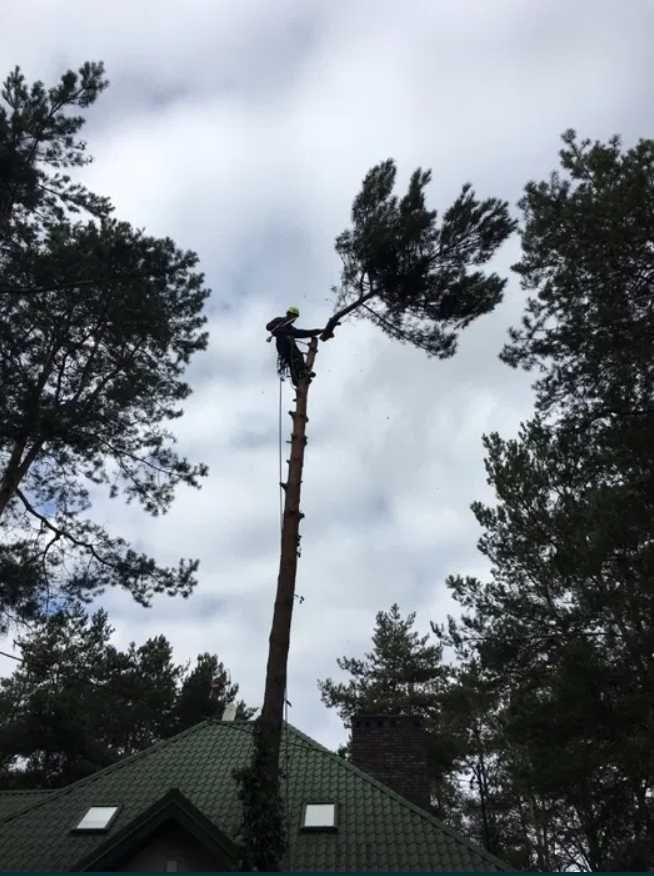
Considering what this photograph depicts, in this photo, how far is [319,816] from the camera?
1133 cm

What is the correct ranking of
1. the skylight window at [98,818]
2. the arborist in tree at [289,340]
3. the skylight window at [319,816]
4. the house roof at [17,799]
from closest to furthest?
the arborist in tree at [289,340]
the skylight window at [319,816]
the skylight window at [98,818]
the house roof at [17,799]

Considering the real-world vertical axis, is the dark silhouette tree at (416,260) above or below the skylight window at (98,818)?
above

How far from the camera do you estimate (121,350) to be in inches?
503

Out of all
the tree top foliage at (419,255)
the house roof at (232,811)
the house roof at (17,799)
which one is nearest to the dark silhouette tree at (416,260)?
the tree top foliage at (419,255)

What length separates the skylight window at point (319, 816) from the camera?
36.2 ft

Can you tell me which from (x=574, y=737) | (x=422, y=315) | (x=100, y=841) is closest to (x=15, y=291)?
(x=422, y=315)

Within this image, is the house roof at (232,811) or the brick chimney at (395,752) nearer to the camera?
the house roof at (232,811)

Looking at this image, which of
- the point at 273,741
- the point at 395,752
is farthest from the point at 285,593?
the point at 395,752

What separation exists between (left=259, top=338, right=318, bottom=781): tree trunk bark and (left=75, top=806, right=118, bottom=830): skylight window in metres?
6.62

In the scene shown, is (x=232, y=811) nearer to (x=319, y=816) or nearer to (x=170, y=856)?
(x=170, y=856)

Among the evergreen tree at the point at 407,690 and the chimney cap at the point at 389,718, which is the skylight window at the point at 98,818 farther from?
the evergreen tree at the point at 407,690

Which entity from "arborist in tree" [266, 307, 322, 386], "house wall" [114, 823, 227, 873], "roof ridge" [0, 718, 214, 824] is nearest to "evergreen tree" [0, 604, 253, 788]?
"roof ridge" [0, 718, 214, 824]

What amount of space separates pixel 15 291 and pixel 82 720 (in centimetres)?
2113

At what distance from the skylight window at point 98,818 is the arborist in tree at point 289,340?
27.4ft
